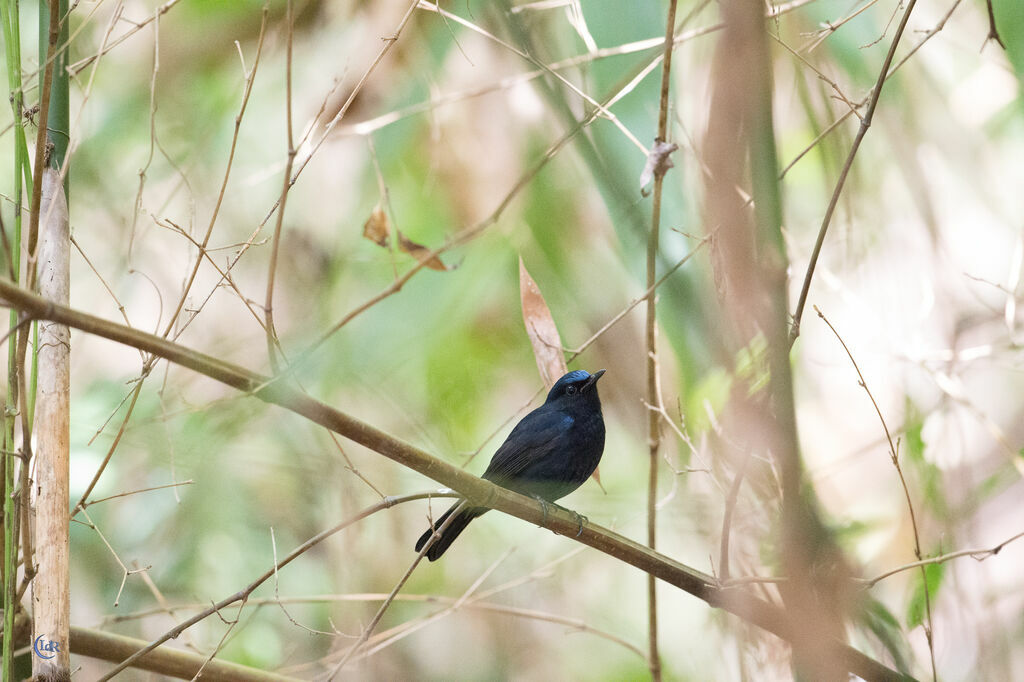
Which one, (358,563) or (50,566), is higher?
(358,563)

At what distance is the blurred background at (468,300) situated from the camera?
133 inches

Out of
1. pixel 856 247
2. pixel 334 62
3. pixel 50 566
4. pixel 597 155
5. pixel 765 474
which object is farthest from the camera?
pixel 334 62

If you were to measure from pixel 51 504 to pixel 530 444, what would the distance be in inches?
85.1

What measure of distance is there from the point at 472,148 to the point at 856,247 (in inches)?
68.0

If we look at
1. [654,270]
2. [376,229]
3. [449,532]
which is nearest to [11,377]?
[376,229]

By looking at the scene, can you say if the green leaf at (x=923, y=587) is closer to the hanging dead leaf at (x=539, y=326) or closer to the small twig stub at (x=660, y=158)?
the hanging dead leaf at (x=539, y=326)

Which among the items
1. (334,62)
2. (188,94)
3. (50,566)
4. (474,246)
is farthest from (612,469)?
(50,566)

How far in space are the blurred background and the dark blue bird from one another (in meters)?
0.12

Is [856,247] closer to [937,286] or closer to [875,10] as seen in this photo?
[937,286]

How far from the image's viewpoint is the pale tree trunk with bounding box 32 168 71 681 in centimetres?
178

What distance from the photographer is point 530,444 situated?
375cm

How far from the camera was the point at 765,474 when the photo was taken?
1.56 meters

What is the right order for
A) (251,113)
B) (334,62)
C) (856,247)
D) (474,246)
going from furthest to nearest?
(251,113) < (334,62) < (474,246) < (856,247)

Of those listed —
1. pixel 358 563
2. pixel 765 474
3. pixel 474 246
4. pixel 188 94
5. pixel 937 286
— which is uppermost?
pixel 188 94
